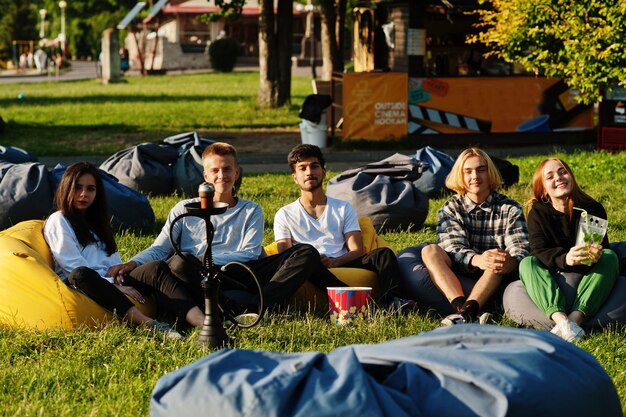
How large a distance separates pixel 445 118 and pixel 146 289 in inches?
561

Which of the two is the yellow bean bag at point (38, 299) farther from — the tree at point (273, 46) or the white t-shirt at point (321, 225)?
the tree at point (273, 46)

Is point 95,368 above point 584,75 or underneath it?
underneath

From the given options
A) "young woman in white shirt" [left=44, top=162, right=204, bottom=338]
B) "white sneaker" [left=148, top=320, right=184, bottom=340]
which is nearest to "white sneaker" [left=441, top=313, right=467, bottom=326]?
"young woman in white shirt" [left=44, top=162, right=204, bottom=338]

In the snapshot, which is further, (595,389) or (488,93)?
(488,93)

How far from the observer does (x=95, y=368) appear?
5930 mm

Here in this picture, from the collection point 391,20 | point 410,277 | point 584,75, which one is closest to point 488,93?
point 391,20

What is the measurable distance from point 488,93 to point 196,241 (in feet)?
46.5

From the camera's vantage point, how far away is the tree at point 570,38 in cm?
1552

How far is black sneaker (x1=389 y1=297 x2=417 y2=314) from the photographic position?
290 inches

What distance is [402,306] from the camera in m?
7.41

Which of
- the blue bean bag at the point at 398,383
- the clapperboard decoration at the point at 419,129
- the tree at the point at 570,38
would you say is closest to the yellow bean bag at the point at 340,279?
the blue bean bag at the point at 398,383

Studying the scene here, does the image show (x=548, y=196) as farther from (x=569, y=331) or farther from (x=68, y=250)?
(x=68, y=250)

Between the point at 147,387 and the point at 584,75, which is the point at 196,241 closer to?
the point at 147,387

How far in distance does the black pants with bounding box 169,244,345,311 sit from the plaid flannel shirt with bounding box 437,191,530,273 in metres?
0.84
